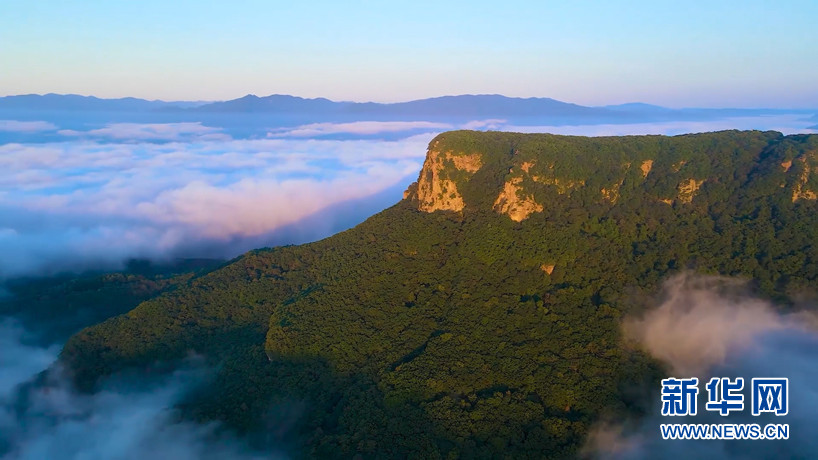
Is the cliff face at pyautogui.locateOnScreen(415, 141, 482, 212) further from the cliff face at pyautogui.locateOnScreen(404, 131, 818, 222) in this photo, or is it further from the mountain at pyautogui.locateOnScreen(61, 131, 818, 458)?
the mountain at pyautogui.locateOnScreen(61, 131, 818, 458)

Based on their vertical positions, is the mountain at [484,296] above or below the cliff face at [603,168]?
below

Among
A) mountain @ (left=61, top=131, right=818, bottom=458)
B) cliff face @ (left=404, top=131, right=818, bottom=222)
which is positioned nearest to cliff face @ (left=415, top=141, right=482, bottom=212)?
cliff face @ (left=404, top=131, right=818, bottom=222)

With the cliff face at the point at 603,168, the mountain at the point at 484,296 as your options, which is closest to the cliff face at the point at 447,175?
the cliff face at the point at 603,168

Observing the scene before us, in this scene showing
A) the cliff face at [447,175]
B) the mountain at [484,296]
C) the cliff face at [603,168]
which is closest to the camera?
the mountain at [484,296]

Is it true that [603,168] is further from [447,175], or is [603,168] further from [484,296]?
[484,296]

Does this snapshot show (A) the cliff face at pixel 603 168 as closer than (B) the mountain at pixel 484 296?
No

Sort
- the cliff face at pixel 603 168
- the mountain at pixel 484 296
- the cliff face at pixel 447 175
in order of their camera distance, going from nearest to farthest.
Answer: the mountain at pixel 484 296 < the cliff face at pixel 603 168 < the cliff face at pixel 447 175

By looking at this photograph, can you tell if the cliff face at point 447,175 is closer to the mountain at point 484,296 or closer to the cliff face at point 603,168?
the cliff face at point 603,168

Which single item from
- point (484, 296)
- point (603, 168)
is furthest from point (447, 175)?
point (484, 296)
